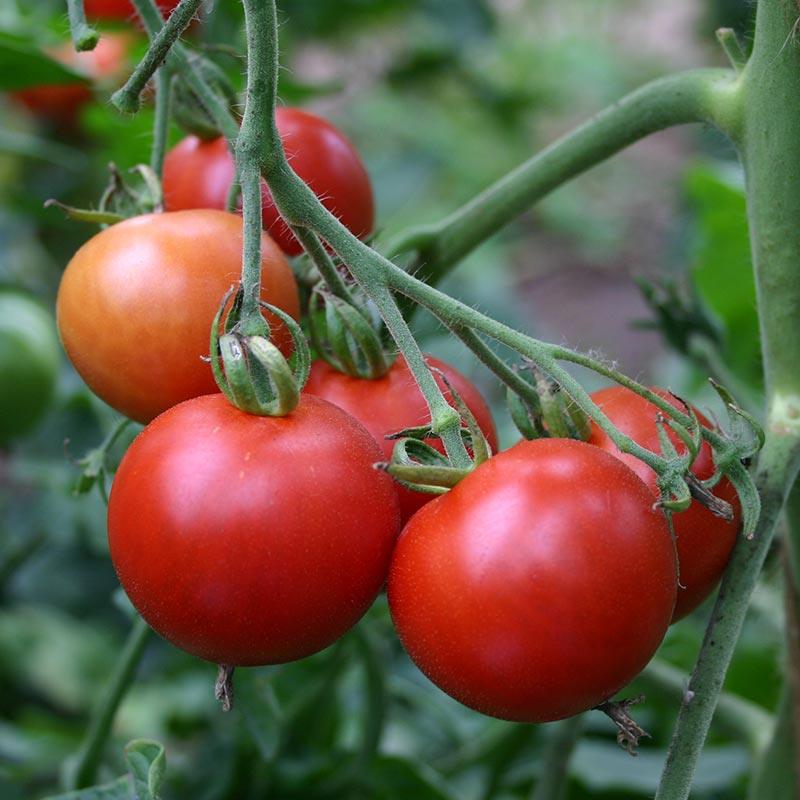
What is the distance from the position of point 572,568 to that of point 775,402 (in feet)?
0.88

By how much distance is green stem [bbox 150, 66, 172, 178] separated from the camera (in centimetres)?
74

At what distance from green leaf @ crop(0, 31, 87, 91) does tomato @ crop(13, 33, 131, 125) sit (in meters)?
0.59

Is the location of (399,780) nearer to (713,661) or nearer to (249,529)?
(713,661)

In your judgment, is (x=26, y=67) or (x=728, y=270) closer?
(x=26, y=67)

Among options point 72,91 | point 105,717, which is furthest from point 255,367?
point 72,91

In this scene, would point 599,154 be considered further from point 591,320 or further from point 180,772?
point 591,320

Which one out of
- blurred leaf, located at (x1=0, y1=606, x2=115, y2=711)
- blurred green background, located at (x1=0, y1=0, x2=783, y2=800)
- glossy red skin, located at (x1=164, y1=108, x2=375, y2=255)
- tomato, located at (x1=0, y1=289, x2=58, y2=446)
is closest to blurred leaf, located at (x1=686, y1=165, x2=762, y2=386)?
blurred green background, located at (x1=0, y1=0, x2=783, y2=800)

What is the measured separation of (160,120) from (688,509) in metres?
0.39

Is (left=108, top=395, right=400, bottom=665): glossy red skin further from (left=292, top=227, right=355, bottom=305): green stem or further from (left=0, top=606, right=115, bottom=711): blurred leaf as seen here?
(left=0, top=606, right=115, bottom=711): blurred leaf

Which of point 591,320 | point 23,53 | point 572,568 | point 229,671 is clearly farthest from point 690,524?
point 591,320

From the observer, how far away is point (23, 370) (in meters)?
1.31

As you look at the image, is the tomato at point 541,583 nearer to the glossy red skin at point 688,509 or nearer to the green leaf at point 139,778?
the glossy red skin at point 688,509

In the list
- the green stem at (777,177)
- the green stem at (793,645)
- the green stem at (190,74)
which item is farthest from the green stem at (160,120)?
the green stem at (793,645)

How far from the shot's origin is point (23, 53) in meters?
1.00
